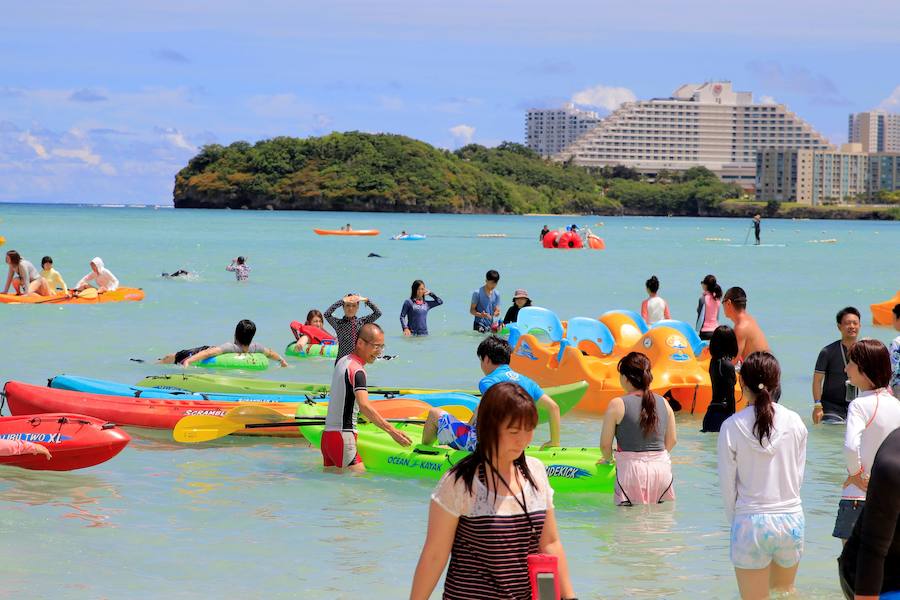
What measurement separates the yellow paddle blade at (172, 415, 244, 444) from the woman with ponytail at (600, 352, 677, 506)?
3727 millimetres

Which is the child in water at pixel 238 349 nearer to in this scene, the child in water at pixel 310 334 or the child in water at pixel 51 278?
the child in water at pixel 310 334

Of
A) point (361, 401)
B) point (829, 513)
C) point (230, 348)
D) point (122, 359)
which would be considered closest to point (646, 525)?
point (829, 513)

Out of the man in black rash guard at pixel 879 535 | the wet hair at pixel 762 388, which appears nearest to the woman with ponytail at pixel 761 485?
the wet hair at pixel 762 388

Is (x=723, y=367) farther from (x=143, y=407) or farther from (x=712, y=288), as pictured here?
(x=143, y=407)

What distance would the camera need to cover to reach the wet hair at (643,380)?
6.49m

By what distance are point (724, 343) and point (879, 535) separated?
238 inches

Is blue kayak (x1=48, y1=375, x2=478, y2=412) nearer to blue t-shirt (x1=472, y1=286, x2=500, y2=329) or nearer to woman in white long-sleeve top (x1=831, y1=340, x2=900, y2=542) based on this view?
blue t-shirt (x1=472, y1=286, x2=500, y2=329)

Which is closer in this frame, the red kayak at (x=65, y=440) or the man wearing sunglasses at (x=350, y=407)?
the man wearing sunglasses at (x=350, y=407)

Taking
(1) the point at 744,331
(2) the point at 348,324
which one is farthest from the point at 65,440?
(1) the point at 744,331

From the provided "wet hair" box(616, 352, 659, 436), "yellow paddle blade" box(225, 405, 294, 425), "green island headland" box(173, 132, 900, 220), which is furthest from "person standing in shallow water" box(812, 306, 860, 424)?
"green island headland" box(173, 132, 900, 220)

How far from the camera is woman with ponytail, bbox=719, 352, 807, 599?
4715 mm

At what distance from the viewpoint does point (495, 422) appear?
327cm

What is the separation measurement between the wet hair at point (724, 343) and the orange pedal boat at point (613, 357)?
1617 mm

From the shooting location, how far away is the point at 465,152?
183250 mm
